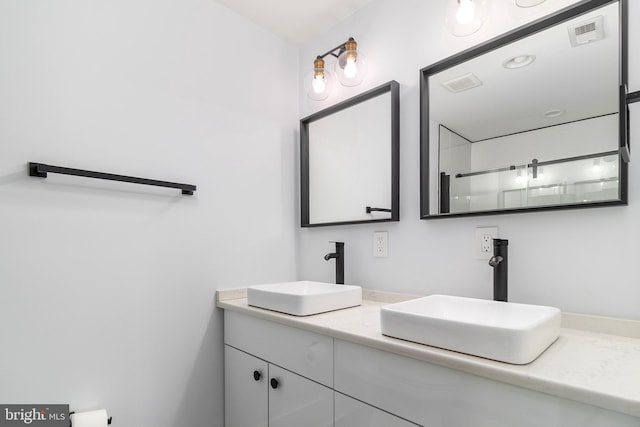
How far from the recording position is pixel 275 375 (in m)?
1.35

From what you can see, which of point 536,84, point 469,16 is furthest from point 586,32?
point 469,16

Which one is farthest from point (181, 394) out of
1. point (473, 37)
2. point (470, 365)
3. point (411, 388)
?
point (473, 37)

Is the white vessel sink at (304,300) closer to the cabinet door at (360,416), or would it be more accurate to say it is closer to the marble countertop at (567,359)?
the marble countertop at (567,359)

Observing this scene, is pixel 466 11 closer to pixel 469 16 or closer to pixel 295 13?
pixel 469 16

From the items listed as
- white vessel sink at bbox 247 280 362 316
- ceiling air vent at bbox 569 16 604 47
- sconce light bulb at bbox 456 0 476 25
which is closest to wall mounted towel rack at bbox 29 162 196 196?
white vessel sink at bbox 247 280 362 316

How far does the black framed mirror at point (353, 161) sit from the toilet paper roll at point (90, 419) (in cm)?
119

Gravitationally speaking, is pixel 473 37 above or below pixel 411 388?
above

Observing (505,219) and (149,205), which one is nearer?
(505,219)

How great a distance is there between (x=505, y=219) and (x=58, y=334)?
63.1 inches

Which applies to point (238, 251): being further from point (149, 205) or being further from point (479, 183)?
point (479, 183)

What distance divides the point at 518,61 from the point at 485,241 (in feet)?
2.12

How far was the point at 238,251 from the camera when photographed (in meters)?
1.76

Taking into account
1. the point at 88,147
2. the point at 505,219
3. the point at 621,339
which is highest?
the point at 88,147

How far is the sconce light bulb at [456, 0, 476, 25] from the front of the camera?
1.29 metres
